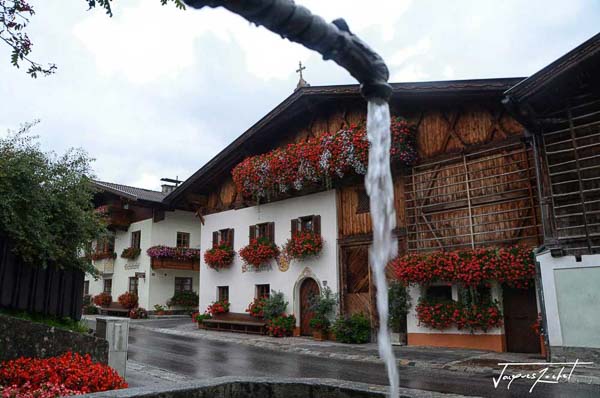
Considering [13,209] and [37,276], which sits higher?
[13,209]

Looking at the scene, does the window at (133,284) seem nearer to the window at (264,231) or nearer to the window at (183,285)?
the window at (183,285)

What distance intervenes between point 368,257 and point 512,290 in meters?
4.78

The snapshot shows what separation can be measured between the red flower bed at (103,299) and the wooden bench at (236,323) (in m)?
10.6

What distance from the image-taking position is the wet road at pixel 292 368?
27.6ft

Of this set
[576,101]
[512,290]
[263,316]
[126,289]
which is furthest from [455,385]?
[126,289]

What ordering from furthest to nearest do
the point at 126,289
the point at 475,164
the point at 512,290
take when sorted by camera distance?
1. the point at 126,289
2. the point at 475,164
3. the point at 512,290

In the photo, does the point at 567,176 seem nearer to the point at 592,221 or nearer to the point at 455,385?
the point at 592,221

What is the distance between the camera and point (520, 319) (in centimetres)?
1316

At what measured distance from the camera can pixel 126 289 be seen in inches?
1134

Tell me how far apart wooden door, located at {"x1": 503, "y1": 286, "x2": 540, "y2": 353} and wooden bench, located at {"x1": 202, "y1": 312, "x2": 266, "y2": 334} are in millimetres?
9079

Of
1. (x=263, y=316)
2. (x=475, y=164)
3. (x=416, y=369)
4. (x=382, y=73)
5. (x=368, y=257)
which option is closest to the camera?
(x=382, y=73)

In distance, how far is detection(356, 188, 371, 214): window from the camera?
56.0 feet

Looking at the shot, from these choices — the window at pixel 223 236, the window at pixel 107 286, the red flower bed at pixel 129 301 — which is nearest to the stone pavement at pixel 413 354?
the window at pixel 223 236

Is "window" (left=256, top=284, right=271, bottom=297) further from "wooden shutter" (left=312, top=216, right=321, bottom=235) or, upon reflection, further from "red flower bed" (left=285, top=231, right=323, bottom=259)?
"wooden shutter" (left=312, top=216, right=321, bottom=235)
